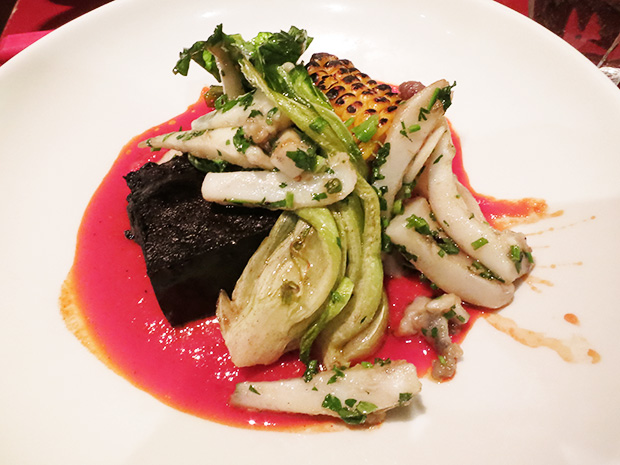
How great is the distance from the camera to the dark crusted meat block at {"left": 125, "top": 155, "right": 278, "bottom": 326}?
2.60 m

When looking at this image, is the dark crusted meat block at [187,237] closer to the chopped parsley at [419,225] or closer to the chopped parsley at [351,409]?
the chopped parsley at [419,225]

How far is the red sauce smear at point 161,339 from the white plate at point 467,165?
0.28 feet

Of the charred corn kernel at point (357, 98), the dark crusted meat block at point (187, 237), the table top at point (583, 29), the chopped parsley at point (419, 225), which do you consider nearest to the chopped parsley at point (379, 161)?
the charred corn kernel at point (357, 98)

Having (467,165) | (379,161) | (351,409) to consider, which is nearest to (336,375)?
(351,409)

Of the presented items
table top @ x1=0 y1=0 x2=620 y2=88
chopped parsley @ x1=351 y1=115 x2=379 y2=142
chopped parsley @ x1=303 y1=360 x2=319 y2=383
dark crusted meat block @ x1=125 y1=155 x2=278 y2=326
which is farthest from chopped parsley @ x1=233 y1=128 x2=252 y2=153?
table top @ x1=0 y1=0 x2=620 y2=88

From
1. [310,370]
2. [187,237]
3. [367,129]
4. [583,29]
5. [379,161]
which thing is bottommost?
[310,370]

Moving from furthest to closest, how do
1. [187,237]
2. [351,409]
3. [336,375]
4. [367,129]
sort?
[367,129]
[187,237]
[336,375]
[351,409]

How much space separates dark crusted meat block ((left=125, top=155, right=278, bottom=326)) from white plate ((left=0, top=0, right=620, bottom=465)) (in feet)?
1.93

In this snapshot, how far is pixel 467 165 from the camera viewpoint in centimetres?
353

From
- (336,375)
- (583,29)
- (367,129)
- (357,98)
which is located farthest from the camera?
(583,29)

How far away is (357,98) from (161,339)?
1.86 meters

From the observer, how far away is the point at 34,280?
3.01 metres

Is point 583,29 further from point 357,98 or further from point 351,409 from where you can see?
point 351,409

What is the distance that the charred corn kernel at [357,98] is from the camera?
278 cm
